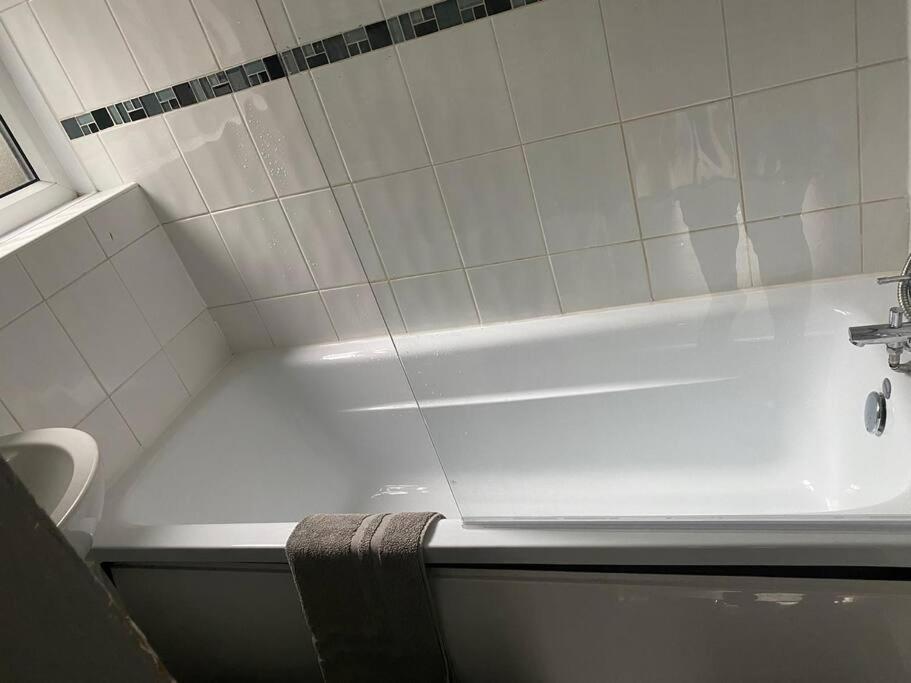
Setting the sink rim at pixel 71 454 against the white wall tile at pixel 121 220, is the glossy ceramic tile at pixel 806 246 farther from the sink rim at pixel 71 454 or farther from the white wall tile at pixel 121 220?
the white wall tile at pixel 121 220

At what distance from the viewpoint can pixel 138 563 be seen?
1539mm

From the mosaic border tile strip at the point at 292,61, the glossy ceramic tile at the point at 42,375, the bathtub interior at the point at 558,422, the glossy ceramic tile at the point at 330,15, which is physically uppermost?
the glossy ceramic tile at the point at 330,15

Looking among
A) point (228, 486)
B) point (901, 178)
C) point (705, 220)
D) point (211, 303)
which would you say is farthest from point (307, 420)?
point (901, 178)

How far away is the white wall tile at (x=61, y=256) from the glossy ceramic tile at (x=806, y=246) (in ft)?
5.18

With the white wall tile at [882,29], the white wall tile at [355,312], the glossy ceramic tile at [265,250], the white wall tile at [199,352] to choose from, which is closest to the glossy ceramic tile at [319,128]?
the glossy ceramic tile at [265,250]

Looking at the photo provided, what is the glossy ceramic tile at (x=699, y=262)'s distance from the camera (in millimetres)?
1695

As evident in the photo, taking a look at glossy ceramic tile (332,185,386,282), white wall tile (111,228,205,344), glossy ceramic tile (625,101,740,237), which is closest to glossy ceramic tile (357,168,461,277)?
glossy ceramic tile (332,185,386,282)

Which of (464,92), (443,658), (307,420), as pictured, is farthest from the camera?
(307,420)

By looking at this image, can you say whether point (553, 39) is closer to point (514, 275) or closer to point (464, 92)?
point (464, 92)

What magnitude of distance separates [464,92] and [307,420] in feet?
3.31

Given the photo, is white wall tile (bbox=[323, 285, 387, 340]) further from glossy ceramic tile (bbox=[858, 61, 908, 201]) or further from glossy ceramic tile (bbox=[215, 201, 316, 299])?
glossy ceramic tile (bbox=[858, 61, 908, 201])

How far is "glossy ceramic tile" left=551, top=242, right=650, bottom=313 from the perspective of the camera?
1.78 metres

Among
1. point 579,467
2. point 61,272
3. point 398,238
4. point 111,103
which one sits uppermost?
point 111,103

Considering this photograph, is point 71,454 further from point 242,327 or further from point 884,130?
point 884,130
